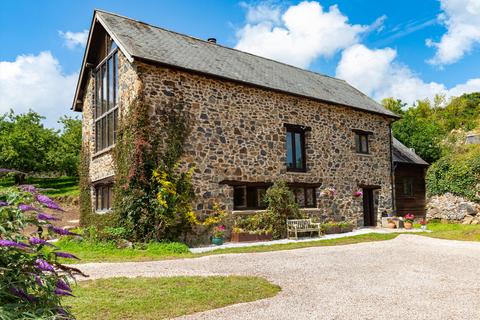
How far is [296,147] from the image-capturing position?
18.1 meters

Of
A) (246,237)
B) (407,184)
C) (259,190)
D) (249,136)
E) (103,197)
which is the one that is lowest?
(246,237)

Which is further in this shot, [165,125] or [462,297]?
[165,125]

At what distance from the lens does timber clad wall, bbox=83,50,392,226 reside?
14.4 m

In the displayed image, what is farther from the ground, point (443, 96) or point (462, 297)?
point (443, 96)

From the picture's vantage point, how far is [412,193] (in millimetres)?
24922

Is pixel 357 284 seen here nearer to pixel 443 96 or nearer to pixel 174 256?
pixel 174 256

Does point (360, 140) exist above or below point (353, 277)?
above

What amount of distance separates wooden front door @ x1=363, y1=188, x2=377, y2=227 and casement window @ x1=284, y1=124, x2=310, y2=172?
192 inches

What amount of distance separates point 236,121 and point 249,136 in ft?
2.72

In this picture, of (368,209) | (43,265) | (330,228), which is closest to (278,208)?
(330,228)

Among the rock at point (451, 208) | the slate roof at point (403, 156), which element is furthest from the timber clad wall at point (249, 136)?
the rock at point (451, 208)

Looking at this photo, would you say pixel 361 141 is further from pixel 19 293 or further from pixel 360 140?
pixel 19 293

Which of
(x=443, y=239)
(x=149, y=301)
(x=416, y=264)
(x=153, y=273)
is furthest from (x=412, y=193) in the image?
(x=149, y=301)

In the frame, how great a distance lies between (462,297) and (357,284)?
1.66 m
